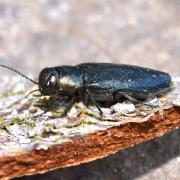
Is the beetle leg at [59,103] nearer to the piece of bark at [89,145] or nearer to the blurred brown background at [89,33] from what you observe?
the piece of bark at [89,145]

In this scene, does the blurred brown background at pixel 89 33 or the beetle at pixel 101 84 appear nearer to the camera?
the beetle at pixel 101 84

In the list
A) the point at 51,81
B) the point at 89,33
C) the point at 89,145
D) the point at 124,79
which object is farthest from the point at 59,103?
the point at 89,33

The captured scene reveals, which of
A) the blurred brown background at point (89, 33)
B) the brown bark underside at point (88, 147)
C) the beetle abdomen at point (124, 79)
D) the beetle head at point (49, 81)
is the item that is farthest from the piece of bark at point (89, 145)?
the blurred brown background at point (89, 33)

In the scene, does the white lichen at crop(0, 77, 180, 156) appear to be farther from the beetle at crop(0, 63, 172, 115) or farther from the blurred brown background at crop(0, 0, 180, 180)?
the blurred brown background at crop(0, 0, 180, 180)

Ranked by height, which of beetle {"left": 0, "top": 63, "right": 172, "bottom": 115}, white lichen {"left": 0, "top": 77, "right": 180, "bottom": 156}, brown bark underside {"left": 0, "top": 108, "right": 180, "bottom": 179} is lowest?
brown bark underside {"left": 0, "top": 108, "right": 180, "bottom": 179}

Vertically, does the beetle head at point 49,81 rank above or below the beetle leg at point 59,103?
above

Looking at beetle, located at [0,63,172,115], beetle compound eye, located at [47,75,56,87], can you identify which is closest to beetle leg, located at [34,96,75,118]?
beetle, located at [0,63,172,115]

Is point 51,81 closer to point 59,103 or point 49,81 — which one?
point 49,81
